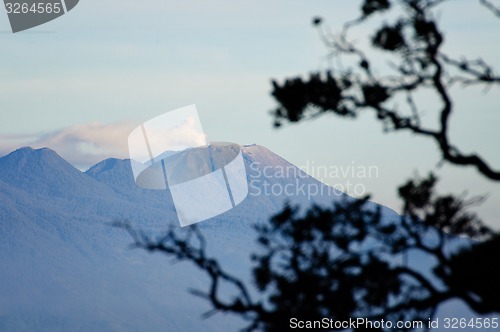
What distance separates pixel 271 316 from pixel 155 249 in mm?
1681

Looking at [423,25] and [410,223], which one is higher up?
[423,25]

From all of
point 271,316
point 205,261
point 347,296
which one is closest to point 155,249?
point 205,261

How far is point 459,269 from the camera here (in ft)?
38.4

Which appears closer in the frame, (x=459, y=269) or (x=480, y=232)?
(x=459, y=269)

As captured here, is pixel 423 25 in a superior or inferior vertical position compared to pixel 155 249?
superior

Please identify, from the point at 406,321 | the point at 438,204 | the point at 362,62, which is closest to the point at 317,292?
the point at 406,321

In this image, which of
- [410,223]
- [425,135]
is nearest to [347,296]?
[410,223]

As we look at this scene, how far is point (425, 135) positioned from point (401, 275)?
1.82 meters

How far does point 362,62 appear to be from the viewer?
12625mm

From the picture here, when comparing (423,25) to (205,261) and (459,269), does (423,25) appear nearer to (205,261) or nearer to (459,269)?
(459,269)

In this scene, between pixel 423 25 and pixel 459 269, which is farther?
pixel 423 25

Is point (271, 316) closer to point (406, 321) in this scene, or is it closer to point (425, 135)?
point (406, 321)

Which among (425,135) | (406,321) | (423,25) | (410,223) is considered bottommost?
(406,321)

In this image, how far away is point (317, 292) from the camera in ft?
40.7
